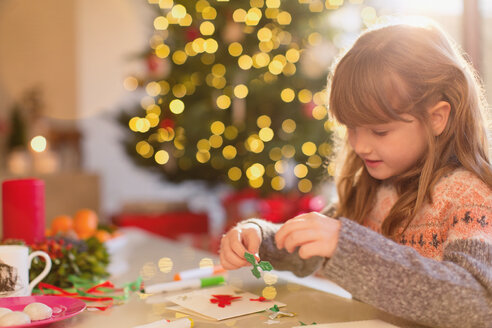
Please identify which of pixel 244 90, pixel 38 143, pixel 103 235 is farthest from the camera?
pixel 38 143

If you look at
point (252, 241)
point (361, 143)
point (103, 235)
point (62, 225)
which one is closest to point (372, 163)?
point (361, 143)

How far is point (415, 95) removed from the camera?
34.8 inches

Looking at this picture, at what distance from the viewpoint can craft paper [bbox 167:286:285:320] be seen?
77 cm

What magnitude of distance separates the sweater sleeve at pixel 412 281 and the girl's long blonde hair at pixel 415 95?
22 centimetres

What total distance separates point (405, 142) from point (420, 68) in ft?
0.37

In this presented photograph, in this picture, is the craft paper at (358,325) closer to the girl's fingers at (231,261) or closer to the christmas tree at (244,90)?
the girl's fingers at (231,261)

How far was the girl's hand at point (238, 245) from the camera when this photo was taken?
0.90 m

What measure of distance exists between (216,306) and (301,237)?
0.56 feet

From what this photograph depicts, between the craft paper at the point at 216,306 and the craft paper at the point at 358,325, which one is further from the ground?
the craft paper at the point at 358,325

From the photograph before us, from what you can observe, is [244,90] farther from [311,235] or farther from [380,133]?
[311,235]

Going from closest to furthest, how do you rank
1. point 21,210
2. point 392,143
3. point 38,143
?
point 392,143 < point 21,210 < point 38,143

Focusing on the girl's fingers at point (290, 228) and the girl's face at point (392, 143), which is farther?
the girl's face at point (392, 143)

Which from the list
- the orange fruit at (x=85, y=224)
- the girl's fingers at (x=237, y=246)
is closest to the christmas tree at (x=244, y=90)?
the orange fruit at (x=85, y=224)

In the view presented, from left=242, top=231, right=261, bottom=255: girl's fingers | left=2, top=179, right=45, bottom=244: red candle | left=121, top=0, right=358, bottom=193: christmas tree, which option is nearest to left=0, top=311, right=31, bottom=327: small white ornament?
left=242, top=231, right=261, bottom=255: girl's fingers
